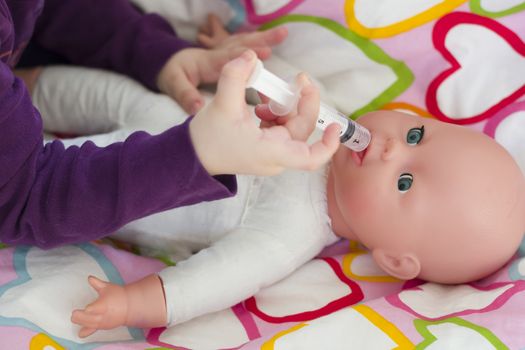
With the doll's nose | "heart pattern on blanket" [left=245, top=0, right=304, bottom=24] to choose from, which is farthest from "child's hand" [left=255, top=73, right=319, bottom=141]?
"heart pattern on blanket" [left=245, top=0, right=304, bottom=24]

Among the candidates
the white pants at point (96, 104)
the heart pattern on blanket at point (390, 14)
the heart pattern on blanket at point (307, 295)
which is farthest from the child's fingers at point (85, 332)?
the heart pattern on blanket at point (390, 14)

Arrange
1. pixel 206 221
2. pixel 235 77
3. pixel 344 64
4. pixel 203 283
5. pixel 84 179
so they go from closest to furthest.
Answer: pixel 235 77, pixel 84 179, pixel 203 283, pixel 206 221, pixel 344 64

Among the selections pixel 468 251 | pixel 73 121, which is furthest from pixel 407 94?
pixel 73 121

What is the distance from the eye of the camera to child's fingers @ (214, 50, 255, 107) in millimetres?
625

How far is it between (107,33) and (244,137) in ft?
1.94

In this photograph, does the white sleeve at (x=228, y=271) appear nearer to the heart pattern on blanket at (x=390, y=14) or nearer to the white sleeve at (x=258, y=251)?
the white sleeve at (x=258, y=251)

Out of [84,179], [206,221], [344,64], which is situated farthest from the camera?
[344,64]

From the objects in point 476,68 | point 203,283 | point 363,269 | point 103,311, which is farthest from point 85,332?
point 476,68

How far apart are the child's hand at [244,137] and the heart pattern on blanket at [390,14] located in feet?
1.30

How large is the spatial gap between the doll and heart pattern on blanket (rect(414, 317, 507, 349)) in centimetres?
13

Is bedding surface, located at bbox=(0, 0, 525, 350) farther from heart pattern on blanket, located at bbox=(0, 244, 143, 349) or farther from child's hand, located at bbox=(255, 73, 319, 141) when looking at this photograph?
child's hand, located at bbox=(255, 73, 319, 141)

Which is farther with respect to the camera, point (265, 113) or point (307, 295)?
point (307, 295)

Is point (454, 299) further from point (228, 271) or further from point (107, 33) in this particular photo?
point (107, 33)

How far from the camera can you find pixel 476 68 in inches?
39.9
